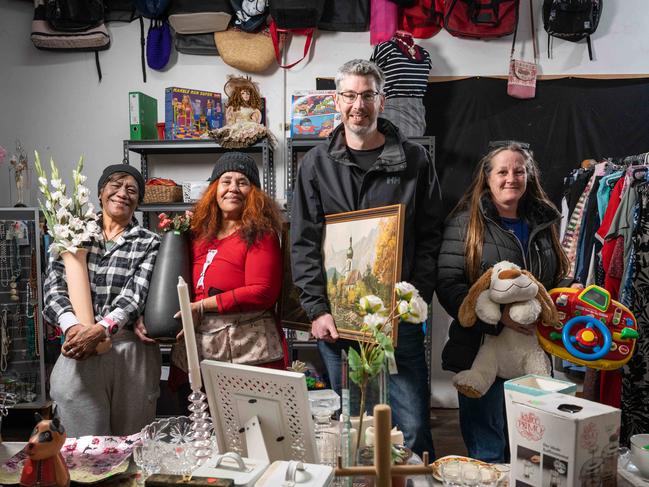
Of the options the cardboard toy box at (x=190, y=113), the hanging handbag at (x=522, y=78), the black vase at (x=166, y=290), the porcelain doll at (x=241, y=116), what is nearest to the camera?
the black vase at (x=166, y=290)

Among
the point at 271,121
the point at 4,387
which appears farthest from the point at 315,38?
the point at 4,387

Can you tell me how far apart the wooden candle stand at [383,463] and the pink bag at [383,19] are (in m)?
3.39

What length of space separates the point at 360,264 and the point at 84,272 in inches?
38.5

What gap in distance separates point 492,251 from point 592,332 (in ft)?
1.37

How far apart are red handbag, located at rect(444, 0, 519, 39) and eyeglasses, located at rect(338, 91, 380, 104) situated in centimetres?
229

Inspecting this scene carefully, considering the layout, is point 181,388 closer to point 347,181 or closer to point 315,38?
point 347,181

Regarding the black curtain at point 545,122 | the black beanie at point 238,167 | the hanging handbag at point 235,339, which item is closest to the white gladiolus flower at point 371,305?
the hanging handbag at point 235,339

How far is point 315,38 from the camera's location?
394 cm

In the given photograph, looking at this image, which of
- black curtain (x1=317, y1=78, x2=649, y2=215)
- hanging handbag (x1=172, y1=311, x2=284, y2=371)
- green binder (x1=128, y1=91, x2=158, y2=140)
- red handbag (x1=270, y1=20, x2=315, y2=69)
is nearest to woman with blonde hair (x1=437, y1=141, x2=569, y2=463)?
hanging handbag (x1=172, y1=311, x2=284, y2=371)

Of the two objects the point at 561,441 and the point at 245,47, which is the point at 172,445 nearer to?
the point at 561,441

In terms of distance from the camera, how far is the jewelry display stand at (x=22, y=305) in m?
3.44

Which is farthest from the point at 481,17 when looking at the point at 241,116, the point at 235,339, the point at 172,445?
the point at 172,445

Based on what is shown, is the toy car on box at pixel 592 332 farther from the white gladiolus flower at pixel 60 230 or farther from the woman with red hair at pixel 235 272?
the white gladiolus flower at pixel 60 230

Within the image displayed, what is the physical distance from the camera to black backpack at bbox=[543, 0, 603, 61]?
3.65 metres
